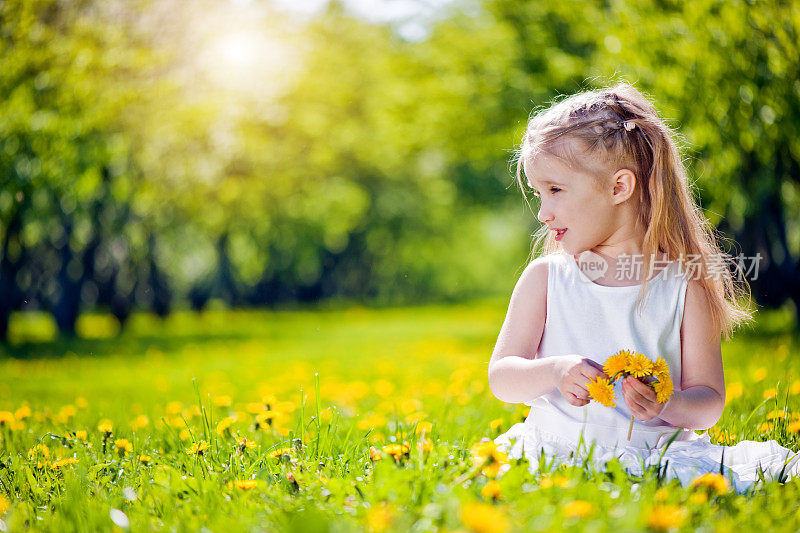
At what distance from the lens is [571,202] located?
7.51 ft

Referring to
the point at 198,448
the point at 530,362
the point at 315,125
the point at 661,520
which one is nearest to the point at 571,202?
the point at 530,362

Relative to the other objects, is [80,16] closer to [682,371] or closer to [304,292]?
[682,371]

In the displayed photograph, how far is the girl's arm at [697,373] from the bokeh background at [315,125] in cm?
85

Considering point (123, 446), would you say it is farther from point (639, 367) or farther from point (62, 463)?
point (639, 367)

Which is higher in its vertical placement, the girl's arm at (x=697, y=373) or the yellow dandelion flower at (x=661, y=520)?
the girl's arm at (x=697, y=373)

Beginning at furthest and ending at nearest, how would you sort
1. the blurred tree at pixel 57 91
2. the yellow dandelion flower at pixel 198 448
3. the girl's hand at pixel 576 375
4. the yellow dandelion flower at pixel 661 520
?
1. the blurred tree at pixel 57 91
2. the yellow dandelion flower at pixel 198 448
3. the girl's hand at pixel 576 375
4. the yellow dandelion flower at pixel 661 520

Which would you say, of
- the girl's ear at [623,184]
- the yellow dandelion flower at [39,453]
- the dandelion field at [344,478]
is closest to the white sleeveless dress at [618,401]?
the dandelion field at [344,478]

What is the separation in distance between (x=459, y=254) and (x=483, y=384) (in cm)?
3261

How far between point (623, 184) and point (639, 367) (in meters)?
0.67

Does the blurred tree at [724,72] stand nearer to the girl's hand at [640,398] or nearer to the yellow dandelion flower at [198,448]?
the girl's hand at [640,398]

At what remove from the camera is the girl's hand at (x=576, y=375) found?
2043mm

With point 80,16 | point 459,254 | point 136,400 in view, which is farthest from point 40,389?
point 459,254

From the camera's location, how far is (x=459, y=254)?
123ft

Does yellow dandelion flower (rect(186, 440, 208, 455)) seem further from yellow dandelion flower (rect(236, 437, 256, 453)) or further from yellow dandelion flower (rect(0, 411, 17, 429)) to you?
yellow dandelion flower (rect(0, 411, 17, 429))
